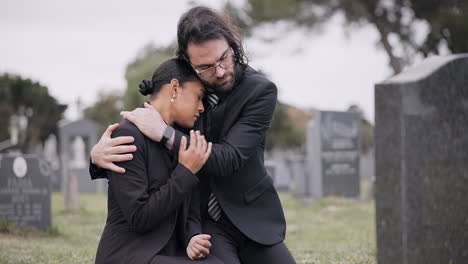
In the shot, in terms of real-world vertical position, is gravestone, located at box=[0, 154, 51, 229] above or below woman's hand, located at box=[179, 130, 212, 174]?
below

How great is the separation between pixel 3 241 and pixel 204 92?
16.8 feet

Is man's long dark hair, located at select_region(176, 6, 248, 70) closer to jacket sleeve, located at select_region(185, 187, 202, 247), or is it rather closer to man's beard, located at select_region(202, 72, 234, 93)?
man's beard, located at select_region(202, 72, 234, 93)

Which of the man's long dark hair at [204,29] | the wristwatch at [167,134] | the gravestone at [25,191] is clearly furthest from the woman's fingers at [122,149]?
the gravestone at [25,191]

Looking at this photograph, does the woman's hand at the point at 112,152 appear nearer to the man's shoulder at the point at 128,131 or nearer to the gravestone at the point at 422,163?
the man's shoulder at the point at 128,131

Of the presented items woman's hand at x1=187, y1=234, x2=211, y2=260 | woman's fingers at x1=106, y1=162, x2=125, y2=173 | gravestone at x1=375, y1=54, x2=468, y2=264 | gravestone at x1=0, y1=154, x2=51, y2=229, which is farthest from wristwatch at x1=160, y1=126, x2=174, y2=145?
gravestone at x1=0, y1=154, x2=51, y2=229

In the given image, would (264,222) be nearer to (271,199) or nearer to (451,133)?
(271,199)

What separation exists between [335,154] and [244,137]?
1176 centimetres

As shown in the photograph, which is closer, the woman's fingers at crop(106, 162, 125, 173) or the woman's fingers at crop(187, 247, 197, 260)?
the woman's fingers at crop(106, 162, 125, 173)

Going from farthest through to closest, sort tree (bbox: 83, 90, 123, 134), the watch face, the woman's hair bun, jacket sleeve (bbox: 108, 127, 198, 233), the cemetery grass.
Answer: tree (bbox: 83, 90, 123, 134) < the watch face < the cemetery grass < the woman's hair bun < jacket sleeve (bbox: 108, 127, 198, 233)

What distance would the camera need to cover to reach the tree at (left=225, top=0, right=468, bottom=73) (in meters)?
21.9

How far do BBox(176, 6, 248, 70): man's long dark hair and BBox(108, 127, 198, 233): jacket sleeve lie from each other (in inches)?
26.7

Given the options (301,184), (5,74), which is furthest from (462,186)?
(5,74)

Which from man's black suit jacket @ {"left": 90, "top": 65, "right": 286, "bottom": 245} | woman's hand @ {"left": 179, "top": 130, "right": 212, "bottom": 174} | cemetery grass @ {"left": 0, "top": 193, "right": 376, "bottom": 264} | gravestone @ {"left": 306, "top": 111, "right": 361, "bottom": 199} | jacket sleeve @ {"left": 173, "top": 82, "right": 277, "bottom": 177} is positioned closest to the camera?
woman's hand @ {"left": 179, "top": 130, "right": 212, "bottom": 174}

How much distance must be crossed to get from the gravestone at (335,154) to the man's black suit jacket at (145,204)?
1153cm
